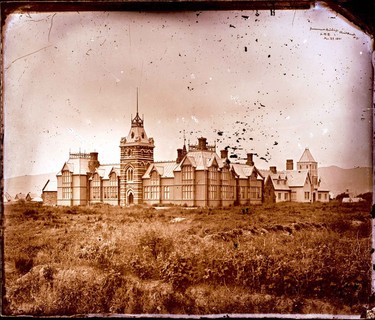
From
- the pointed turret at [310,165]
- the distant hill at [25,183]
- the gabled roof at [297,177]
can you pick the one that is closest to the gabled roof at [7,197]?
the distant hill at [25,183]

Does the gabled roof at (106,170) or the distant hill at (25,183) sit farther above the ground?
the gabled roof at (106,170)

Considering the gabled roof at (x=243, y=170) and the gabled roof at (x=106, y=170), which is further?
the gabled roof at (x=106, y=170)

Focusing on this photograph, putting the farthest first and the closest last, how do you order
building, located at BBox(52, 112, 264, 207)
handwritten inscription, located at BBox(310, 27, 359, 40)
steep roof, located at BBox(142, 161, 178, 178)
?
steep roof, located at BBox(142, 161, 178, 178), building, located at BBox(52, 112, 264, 207), handwritten inscription, located at BBox(310, 27, 359, 40)

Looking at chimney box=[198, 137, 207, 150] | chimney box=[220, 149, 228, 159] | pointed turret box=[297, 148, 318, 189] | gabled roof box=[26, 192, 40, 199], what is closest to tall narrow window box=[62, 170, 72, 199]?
gabled roof box=[26, 192, 40, 199]

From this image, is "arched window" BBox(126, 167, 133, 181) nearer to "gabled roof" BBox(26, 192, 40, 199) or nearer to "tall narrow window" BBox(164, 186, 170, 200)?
"tall narrow window" BBox(164, 186, 170, 200)

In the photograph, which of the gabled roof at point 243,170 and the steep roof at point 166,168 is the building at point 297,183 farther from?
the steep roof at point 166,168

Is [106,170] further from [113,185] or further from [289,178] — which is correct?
[289,178]

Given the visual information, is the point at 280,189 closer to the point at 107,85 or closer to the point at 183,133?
the point at 183,133
